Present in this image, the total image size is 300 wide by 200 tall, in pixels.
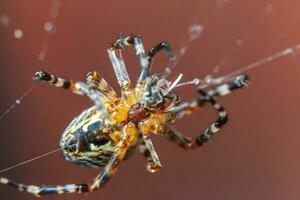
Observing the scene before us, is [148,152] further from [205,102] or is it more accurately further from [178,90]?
[178,90]

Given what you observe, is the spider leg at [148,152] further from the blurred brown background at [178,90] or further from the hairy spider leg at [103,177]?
the blurred brown background at [178,90]

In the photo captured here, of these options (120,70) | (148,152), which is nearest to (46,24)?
(120,70)

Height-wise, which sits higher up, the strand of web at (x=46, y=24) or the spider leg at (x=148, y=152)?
the strand of web at (x=46, y=24)

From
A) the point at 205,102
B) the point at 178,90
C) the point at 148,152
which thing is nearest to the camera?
the point at 205,102

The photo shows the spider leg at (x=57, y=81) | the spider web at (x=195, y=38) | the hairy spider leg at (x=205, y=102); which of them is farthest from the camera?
the spider web at (x=195, y=38)

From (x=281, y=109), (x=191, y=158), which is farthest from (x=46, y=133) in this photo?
(x=281, y=109)

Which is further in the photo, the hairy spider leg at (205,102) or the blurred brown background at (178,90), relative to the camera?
the blurred brown background at (178,90)

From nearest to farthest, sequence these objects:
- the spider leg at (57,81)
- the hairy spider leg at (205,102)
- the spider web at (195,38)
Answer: the hairy spider leg at (205,102) → the spider leg at (57,81) → the spider web at (195,38)

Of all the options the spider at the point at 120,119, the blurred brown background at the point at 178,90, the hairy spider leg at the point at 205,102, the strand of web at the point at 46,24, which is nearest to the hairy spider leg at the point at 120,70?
the spider at the point at 120,119
